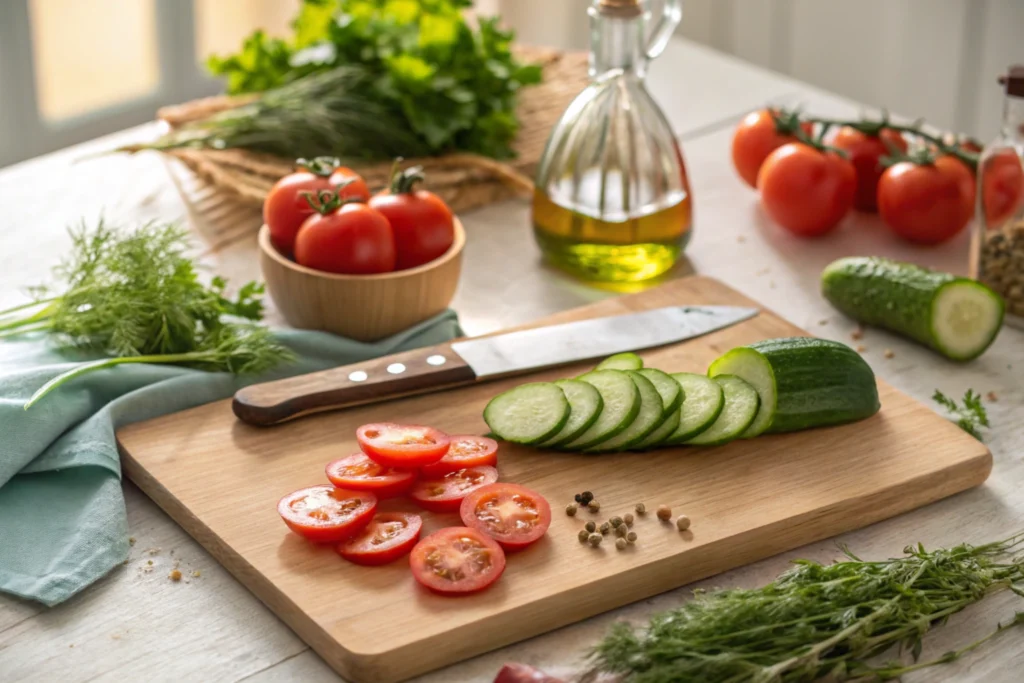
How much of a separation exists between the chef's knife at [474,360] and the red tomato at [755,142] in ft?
1.84

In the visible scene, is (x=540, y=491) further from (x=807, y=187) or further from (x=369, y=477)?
(x=807, y=187)

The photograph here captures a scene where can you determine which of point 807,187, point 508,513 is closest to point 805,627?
point 508,513

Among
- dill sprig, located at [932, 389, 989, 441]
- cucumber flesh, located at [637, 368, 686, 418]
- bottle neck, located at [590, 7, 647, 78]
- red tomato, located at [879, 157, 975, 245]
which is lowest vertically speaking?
dill sprig, located at [932, 389, 989, 441]

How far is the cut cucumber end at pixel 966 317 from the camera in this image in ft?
6.43

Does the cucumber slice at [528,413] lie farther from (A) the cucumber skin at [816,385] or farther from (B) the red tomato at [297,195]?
(B) the red tomato at [297,195]

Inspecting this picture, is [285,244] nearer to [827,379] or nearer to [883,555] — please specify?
[827,379]

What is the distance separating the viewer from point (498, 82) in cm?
256

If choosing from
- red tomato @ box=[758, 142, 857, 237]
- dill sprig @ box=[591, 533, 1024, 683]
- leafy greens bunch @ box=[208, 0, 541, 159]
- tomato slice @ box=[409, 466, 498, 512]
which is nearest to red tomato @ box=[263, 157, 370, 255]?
leafy greens bunch @ box=[208, 0, 541, 159]

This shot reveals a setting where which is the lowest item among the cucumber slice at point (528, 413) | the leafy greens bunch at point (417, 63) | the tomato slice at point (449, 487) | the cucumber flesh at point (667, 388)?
the tomato slice at point (449, 487)

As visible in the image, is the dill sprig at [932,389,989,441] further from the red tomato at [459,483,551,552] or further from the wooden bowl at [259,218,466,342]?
the wooden bowl at [259,218,466,342]

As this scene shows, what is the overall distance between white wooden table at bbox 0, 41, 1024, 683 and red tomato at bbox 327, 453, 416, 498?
18cm

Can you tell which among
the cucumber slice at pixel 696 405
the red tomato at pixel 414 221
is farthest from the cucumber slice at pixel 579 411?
the red tomato at pixel 414 221

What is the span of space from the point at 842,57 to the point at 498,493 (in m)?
3.37

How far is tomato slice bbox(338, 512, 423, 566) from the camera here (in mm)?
1419
